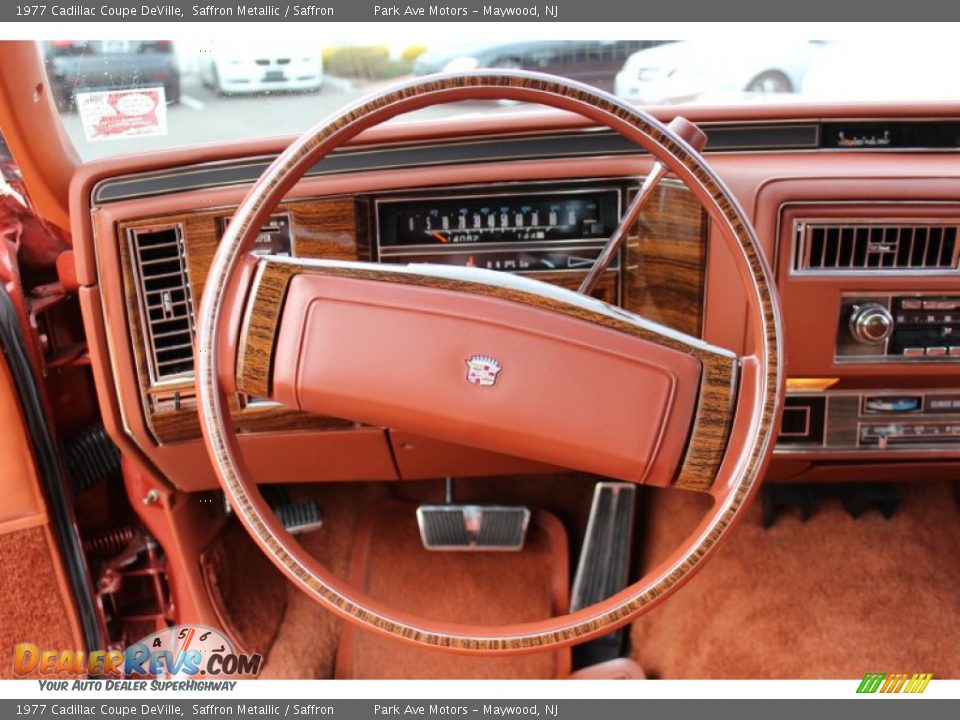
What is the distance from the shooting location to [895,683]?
1.48m

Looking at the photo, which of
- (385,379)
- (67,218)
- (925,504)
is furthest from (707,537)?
(67,218)

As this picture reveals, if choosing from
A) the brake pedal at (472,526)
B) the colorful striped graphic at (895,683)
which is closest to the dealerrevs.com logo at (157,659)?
the brake pedal at (472,526)

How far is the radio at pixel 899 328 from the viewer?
4.36ft

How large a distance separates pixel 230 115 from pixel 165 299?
32cm

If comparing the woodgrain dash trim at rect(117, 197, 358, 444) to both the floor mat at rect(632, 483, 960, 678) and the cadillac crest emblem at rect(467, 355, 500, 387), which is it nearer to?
the cadillac crest emblem at rect(467, 355, 500, 387)

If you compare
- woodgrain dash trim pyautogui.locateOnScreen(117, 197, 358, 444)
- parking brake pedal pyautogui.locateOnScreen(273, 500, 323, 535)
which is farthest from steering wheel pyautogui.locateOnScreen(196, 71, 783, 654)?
parking brake pedal pyautogui.locateOnScreen(273, 500, 323, 535)

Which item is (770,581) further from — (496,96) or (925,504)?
(496,96)

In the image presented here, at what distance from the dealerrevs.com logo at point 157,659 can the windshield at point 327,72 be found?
882mm

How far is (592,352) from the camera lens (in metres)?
1.03

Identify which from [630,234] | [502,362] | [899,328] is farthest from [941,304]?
[502,362]

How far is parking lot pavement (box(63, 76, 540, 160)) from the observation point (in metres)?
1.38

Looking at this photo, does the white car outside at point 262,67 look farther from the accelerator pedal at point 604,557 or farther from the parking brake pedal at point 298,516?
the accelerator pedal at point 604,557
